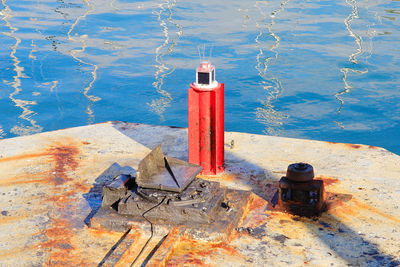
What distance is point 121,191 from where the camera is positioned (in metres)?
4.81

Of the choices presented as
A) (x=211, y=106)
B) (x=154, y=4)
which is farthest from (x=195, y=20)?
(x=211, y=106)

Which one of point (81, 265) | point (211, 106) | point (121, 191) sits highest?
point (211, 106)

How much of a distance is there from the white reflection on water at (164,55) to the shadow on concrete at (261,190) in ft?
12.8

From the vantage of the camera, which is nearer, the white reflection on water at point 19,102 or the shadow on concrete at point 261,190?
the shadow on concrete at point 261,190

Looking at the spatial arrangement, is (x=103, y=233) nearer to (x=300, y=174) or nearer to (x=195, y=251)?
(x=195, y=251)

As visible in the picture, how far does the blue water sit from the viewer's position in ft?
35.5

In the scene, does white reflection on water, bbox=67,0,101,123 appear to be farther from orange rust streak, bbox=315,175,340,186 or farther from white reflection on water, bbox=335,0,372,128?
orange rust streak, bbox=315,175,340,186

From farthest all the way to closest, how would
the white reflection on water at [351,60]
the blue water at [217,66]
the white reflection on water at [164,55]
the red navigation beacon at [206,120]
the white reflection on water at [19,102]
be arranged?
the white reflection on water at [351,60]
the white reflection on water at [164,55]
the blue water at [217,66]
the white reflection on water at [19,102]
the red navigation beacon at [206,120]

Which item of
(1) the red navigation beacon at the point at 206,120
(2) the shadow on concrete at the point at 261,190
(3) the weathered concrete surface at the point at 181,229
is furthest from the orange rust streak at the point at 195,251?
(1) the red navigation beacon at the point at 206,120

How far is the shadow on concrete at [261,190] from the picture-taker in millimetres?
4234

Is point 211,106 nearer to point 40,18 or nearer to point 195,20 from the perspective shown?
point 195,20

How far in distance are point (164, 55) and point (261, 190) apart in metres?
9.46

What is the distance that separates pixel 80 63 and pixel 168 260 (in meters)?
10.2

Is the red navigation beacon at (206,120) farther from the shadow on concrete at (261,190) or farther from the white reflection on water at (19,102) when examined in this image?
the white reflection on water at (19,102)
